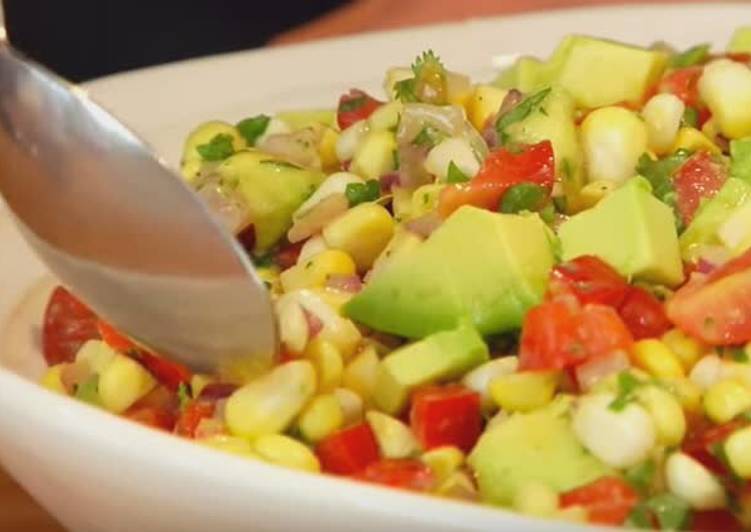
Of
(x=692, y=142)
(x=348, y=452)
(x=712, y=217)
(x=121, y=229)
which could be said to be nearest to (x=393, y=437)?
(x=348, y=452)

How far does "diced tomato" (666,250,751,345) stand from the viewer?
1019mm

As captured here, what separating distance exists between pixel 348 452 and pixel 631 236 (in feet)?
0.89

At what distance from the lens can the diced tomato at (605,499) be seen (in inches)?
34.5

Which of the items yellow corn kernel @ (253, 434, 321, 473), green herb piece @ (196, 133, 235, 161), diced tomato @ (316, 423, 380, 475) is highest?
green herb piece @ (196, 133, 235, 161)

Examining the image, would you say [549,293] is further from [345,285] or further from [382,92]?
[382,92]

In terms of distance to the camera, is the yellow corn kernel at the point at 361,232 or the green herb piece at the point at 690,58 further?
the green herb piece at the point at 690,58

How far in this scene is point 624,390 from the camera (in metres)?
0.96

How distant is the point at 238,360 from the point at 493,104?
1.46ft

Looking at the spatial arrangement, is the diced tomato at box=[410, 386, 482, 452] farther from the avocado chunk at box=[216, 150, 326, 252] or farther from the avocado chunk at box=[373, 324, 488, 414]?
the avocado chunk at box=[216, 150, 326, 252]

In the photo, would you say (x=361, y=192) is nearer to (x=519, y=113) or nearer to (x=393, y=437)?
(x=519, y=113)

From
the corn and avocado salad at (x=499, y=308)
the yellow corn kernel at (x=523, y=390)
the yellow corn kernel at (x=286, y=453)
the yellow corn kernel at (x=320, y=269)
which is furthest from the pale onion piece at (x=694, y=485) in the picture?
the yellow corn kernel at (x=320, y=269)

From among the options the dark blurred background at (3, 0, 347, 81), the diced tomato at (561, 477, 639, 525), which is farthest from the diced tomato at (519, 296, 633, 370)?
the dark blurred background at (3, 0, 347, 81)

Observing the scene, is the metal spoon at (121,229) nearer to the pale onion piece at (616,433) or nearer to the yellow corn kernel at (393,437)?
the yellow corn kernel at (393,437)

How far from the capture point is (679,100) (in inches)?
51.8
